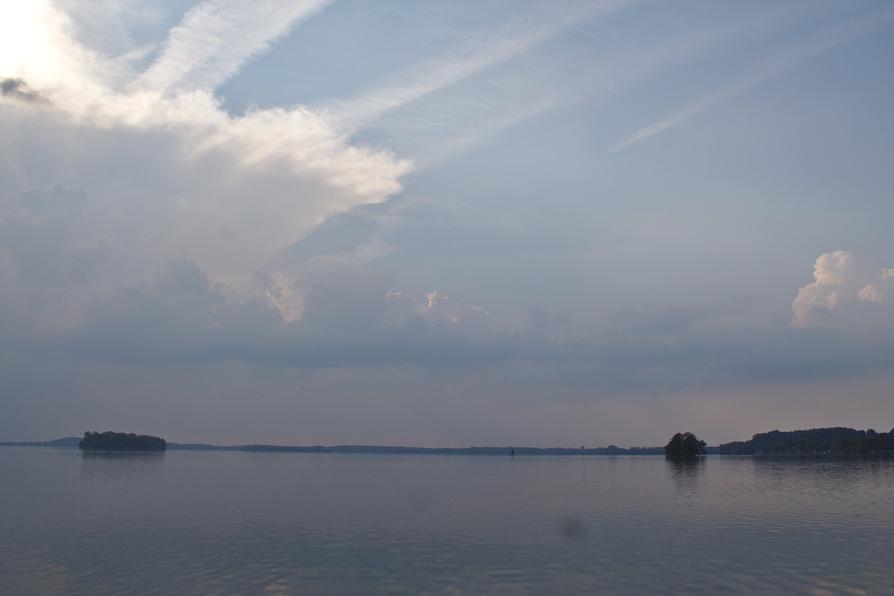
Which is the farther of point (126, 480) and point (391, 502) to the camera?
point (126, 480)

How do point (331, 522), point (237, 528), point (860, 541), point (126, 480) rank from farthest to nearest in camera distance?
point (126, 480)
point (331, 522)
point (237, 528)
point (860, 541)

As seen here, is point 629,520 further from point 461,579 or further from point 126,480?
point 126,480

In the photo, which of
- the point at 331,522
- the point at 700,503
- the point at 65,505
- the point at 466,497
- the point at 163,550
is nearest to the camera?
the point at 163,550

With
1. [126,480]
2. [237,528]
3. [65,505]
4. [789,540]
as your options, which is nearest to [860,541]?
[789,540]

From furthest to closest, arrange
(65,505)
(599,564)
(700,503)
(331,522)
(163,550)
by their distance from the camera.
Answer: (700,503), (65,505), (331,522), (163,550), (599,564)

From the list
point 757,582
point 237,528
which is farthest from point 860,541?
point 237,528

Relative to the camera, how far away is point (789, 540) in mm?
58781

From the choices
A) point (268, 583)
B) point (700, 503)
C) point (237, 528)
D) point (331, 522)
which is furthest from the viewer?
point (700, 503)

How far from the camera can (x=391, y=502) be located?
93.4m

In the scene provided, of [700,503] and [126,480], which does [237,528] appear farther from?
[126,480]

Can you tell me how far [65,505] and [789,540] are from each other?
8070 cm

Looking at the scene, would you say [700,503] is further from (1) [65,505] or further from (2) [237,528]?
(1) [65,505]

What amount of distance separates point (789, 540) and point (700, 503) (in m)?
34.1

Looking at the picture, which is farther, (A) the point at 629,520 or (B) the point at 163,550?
(A) the point at 629,520
